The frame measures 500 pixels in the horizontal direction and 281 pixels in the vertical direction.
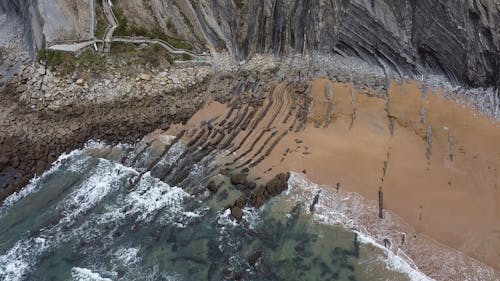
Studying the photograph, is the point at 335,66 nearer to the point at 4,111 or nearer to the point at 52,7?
the point at 52,7

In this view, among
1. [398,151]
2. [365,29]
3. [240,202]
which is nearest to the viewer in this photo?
[240,202]

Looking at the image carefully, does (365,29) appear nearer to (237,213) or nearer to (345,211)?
(345,211)

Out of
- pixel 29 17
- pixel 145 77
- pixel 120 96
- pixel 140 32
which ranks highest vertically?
pixel 29 17

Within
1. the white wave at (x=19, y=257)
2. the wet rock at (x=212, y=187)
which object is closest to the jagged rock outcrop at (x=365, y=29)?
the wet rock at (x=212, y=187)

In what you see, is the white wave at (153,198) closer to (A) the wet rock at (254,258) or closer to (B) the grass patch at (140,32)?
(A) the wet rock at (254,258)

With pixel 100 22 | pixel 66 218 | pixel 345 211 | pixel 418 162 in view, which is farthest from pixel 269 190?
pixel 100 22

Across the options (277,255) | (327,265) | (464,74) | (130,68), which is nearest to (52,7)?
(130,68)

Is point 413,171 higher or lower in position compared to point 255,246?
higher
